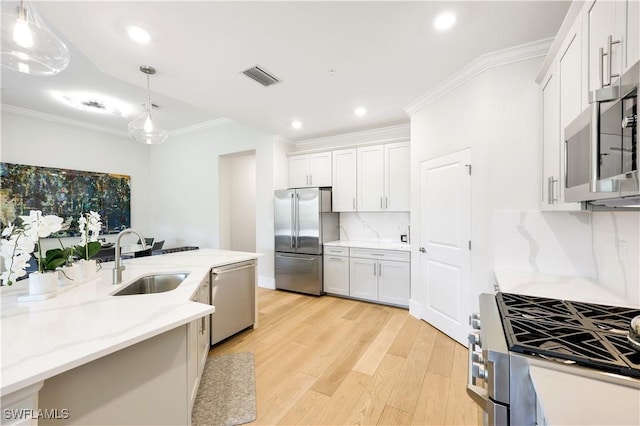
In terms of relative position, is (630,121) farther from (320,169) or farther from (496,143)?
(320,169)

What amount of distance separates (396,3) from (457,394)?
9.34 ft

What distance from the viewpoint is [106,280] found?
1.88m

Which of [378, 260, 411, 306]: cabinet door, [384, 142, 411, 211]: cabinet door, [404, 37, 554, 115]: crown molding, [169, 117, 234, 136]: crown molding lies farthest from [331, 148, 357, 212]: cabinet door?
[169, 117, 234, 136]: crown molding

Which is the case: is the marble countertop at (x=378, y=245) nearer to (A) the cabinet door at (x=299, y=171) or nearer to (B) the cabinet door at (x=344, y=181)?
(B) the cabinet door at (x=344, y=181)

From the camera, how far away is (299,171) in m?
4.86

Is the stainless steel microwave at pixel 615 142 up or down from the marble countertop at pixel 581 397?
up

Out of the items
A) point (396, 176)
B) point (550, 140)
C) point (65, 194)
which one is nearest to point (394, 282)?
point (396, 176)

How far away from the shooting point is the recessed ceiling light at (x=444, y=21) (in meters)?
1.89

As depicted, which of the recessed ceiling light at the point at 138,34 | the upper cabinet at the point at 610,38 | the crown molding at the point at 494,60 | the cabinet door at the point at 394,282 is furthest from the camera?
the cabinet door at the point at 394,282

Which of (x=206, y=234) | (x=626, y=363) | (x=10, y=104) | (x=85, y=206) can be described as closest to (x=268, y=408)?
(x=626, y=363)

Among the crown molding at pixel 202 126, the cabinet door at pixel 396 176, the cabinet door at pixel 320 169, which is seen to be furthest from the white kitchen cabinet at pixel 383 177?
the crown molding at pixel 202 126

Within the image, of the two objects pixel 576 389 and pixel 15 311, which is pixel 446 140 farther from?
pixel 15 311

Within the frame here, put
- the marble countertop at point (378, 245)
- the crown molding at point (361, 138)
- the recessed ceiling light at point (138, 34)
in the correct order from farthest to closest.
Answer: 1. the crown molding at point (361, 138)
2. the marble countertop at point (378, 245)
3. the recessed ceiling light at point (138, 34)

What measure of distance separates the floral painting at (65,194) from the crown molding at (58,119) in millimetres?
911
